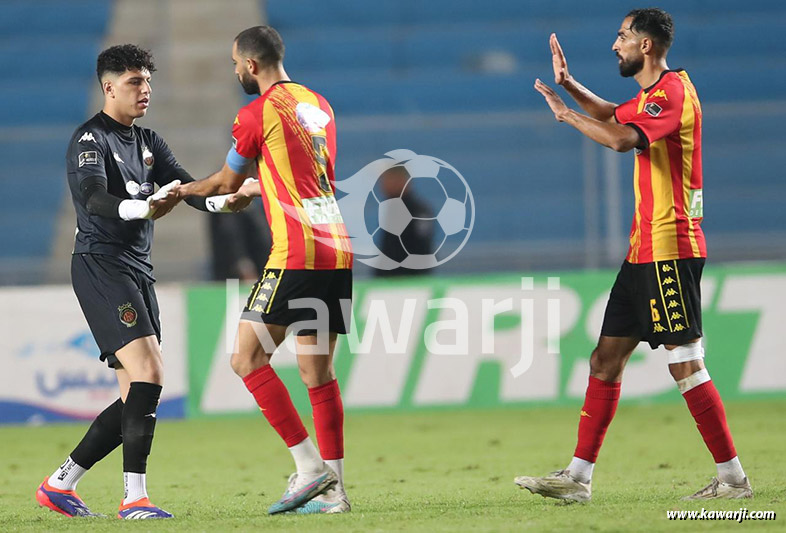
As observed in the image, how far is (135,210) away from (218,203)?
21.5 inches

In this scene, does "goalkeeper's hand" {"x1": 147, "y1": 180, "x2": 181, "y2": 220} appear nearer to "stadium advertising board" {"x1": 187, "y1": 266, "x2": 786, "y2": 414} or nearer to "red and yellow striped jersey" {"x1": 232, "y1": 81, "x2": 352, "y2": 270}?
"red and yellow striped jersey" {"x1": 232, "y1": 81, "x2": 352, "y2": 270}

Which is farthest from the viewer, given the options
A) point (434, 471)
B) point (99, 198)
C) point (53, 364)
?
point (53, 364)

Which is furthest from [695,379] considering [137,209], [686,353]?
[137,209]

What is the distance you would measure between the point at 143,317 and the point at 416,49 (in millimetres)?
11308

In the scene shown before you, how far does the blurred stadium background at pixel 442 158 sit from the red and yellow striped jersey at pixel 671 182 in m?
4.47

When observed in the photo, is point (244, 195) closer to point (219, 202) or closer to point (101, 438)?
point (219, 202)

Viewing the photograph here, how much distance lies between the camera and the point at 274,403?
4.89 m

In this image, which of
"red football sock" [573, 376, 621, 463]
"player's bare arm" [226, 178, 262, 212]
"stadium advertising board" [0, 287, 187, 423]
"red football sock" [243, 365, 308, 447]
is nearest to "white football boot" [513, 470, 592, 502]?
"red football sock" [573, 376, 621, 463]

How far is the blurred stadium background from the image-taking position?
9484 mm

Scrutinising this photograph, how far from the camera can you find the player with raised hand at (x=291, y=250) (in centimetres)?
480

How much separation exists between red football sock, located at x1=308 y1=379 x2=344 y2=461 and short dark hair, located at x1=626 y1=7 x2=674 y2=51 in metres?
2.14

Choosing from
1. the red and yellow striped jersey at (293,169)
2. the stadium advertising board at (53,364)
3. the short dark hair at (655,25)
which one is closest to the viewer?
the red and yellow striped jersey at (293,169)

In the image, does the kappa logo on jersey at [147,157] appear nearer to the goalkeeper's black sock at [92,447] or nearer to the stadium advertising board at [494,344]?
the goalkeeper's black sock at [92,447]

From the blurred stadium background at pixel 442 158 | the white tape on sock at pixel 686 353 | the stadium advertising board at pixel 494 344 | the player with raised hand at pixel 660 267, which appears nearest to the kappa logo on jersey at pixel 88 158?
the player with raised hand at pixel 660 267
